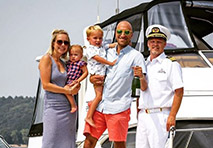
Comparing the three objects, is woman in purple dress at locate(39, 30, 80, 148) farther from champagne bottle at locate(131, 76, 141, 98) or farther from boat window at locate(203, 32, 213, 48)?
boat window at locate(203, 32, 213, 48)

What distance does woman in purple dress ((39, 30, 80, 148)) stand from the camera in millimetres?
5992

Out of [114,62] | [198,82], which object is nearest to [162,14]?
[198,82]

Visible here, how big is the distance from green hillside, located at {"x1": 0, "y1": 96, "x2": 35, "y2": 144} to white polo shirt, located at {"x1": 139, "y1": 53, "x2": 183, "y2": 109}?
365 feet

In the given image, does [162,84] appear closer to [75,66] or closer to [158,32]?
[158,32]

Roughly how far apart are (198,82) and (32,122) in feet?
13.4

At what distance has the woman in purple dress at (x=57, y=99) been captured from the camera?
5.99 meters

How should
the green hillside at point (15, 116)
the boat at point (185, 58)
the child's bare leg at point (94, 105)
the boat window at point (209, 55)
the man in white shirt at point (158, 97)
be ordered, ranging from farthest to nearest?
1. the green hillside at point (15, 116)
2. the boat window at point (209, 55)
3. the boat at point (185, 58)
4. the child's bare leg at point (94, 105)
5. the man in white shirt at point (158, 97)

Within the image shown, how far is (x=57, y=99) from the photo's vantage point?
6.05 metres

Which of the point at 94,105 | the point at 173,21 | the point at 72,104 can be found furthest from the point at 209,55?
the point at 72,104

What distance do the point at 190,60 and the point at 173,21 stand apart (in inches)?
44.2

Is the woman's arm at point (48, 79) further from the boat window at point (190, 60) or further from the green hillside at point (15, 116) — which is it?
the green hillside at point (15, 116)

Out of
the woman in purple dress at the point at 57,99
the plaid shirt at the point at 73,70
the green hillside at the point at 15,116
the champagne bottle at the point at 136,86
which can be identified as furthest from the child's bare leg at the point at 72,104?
the green hillside at the point at 15,116

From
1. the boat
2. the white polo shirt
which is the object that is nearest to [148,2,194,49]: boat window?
the boat

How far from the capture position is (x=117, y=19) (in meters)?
9.52
